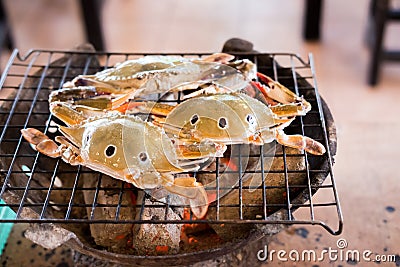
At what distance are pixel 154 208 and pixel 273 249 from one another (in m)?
0.65

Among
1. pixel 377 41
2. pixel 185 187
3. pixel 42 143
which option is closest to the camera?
pixel 185 187

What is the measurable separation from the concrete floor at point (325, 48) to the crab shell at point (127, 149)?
0.76 meters

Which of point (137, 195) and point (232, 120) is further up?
point (232, 120)

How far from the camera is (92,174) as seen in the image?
77.1 inches

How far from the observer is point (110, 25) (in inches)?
149

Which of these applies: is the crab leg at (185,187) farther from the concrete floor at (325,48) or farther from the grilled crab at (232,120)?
the concrete floor at (325,48)

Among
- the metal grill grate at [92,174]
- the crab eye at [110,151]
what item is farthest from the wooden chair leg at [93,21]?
the crab eye at [110,151]

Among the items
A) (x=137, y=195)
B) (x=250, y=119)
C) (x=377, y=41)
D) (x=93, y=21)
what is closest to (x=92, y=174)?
(x=137, y=195)

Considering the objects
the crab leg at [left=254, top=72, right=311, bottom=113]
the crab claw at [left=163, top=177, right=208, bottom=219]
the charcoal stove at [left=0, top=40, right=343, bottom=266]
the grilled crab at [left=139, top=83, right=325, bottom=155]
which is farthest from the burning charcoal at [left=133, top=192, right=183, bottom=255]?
the crab leg at [left=254, top=72, right=311, bottom=113]

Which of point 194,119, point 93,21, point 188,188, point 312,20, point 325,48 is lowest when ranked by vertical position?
point 325,48

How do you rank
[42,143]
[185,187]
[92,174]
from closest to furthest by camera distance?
[185,187]
[42,143]
[92,174]

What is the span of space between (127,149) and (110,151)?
0.05 meters

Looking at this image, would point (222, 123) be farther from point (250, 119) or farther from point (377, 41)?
point (377, 41)

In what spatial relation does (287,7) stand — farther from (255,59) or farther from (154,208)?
(154,208)
